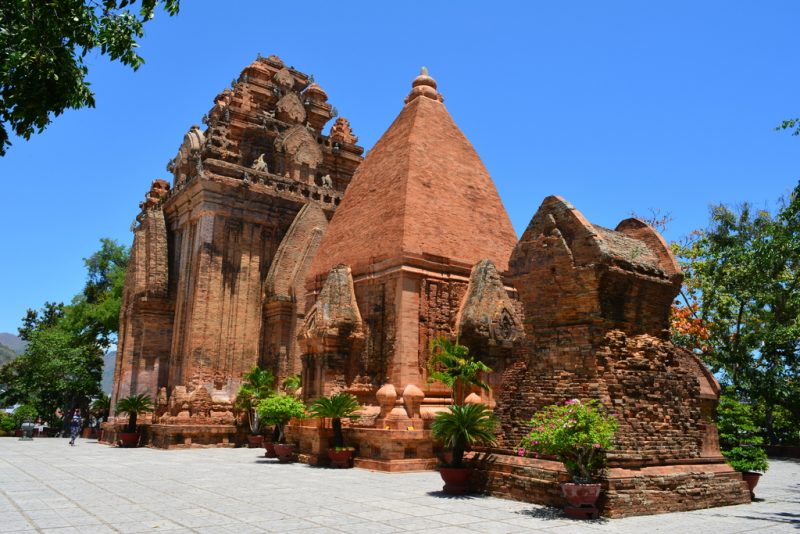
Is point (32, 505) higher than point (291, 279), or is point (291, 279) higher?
point (291, 279)

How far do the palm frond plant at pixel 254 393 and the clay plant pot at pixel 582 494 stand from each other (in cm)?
1373

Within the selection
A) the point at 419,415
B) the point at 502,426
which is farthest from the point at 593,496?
the point at 419,415

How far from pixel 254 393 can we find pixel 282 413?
178 inches

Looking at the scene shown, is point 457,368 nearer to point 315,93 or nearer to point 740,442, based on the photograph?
point 740,442

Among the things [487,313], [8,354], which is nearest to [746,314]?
[487,313]

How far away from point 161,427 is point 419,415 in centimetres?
1081

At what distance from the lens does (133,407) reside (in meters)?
22.7

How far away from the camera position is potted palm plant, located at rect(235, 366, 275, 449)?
20.9 metres

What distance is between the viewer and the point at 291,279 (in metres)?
24.1

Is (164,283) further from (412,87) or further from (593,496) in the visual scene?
(593,496)

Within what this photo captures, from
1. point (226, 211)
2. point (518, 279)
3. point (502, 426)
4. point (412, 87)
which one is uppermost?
point (412, 87)

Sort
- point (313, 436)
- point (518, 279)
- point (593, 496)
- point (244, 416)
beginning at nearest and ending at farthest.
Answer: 1. point (593, 496)
2. point (518, 279)
3. point (313, 436)
4. point (244, 416)

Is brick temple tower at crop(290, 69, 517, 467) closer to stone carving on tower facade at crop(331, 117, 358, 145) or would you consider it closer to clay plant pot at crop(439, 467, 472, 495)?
clay plant pot at crop(439, 467, 472, 495)

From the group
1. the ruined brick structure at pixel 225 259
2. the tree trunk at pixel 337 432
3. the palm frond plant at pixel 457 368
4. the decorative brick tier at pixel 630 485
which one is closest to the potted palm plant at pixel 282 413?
the tree trunk at pixel 337 432
